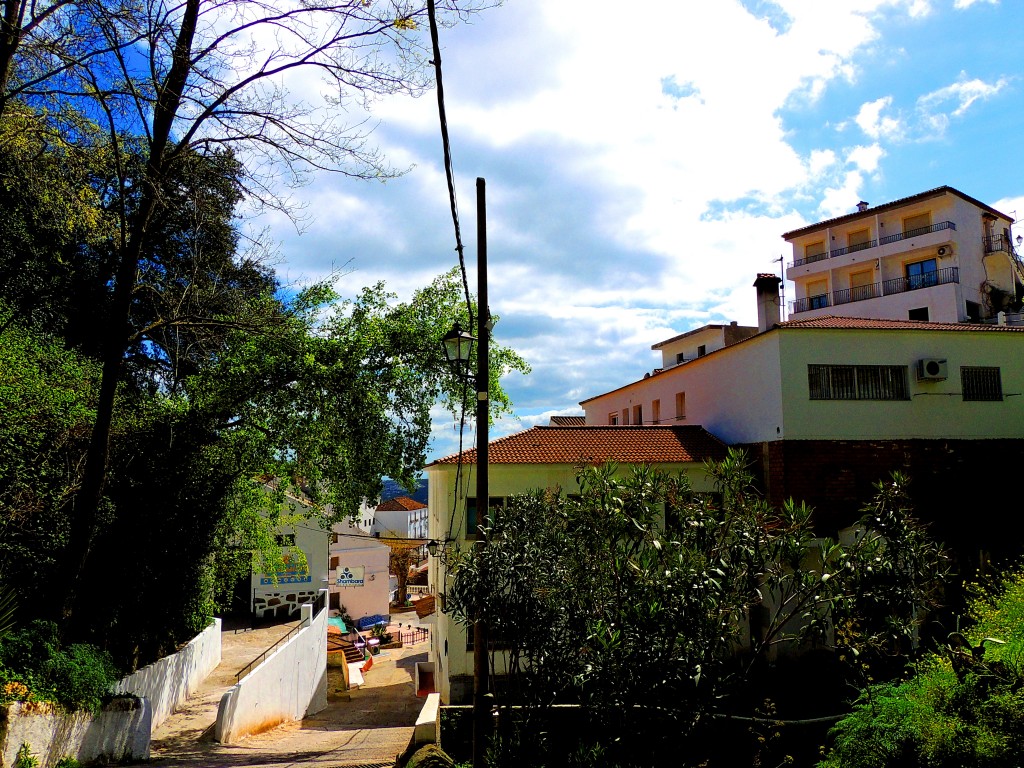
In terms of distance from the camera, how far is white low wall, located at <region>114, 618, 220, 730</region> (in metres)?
13.2

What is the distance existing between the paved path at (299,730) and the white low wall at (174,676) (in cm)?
28

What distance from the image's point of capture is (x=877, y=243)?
4134 cm

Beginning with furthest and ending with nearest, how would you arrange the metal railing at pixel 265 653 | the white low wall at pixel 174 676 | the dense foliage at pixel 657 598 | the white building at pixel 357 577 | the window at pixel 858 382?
the white building at pixel 357 577, the metal railing at pixel 265 653, the window at pixel 858 382, the white low wall at pixel 174 676, the dense foliage at pixel 657 598

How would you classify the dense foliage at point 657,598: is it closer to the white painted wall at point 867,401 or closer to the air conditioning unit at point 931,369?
the white painted wall at point 867,401

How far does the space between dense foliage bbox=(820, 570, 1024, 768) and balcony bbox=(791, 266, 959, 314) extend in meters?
37.8

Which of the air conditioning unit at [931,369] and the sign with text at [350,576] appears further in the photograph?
the sign with text at [350,576]

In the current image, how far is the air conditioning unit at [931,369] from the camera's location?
17875 millimetres

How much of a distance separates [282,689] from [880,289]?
3965cm

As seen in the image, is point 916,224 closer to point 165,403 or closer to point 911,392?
point 911,392

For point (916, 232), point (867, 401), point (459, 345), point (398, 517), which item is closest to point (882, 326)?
point (867, 401)

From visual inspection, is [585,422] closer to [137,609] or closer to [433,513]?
[433,513]

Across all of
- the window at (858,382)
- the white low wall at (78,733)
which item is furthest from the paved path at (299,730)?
the window at (858,382)

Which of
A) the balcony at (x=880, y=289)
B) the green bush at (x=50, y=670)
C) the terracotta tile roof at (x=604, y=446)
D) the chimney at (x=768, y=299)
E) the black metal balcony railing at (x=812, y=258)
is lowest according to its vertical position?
the green bush at (x=50, y=670)

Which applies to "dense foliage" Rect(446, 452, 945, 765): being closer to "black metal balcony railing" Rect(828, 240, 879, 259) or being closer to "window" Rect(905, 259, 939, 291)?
"window" Rect(905, 259, 939, 291)
